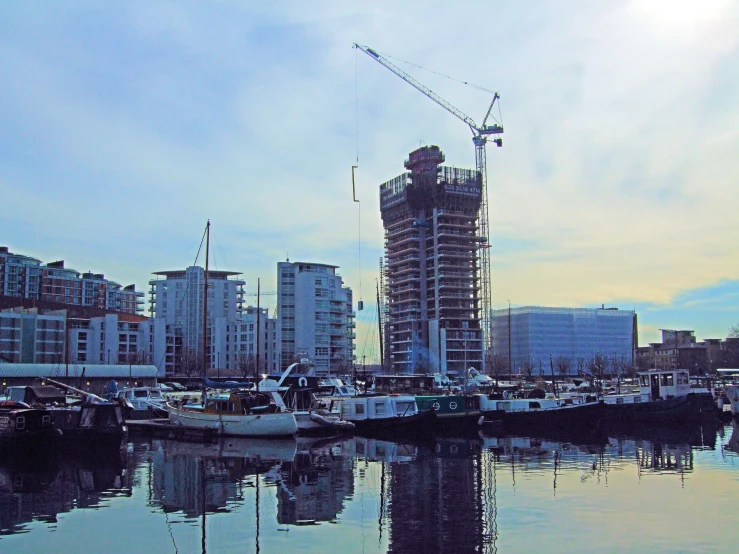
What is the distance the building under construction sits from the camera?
175625mm

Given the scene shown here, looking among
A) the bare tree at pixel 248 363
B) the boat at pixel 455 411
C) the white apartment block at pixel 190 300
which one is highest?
the white apartment block at pixel 190 300

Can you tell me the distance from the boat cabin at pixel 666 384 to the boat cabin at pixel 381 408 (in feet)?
72.9

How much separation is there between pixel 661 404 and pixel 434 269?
121 meters

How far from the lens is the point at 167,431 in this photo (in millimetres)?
50219

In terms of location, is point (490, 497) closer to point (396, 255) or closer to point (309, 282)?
point (309, 282)

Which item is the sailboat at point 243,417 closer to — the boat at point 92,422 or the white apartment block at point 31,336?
the boat at point 92,422

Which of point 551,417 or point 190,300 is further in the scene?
point 190,300

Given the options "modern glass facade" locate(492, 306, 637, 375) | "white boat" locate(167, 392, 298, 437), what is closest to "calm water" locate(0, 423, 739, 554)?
"white boat" locate(167, 392, 298, 437)

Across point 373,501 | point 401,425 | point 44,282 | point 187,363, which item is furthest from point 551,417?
point 44,282

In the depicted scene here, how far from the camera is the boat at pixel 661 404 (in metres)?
58.8

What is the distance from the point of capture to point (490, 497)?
25.7 meters

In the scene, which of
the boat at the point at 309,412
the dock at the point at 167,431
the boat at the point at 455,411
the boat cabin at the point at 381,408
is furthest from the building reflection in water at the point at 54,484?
the boat at the point at 455,411

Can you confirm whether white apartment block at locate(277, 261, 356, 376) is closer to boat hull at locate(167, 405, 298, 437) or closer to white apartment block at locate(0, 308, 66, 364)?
white apartment block at locate(0, 308, 66, 364)

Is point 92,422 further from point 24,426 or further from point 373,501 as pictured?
point 373,501
